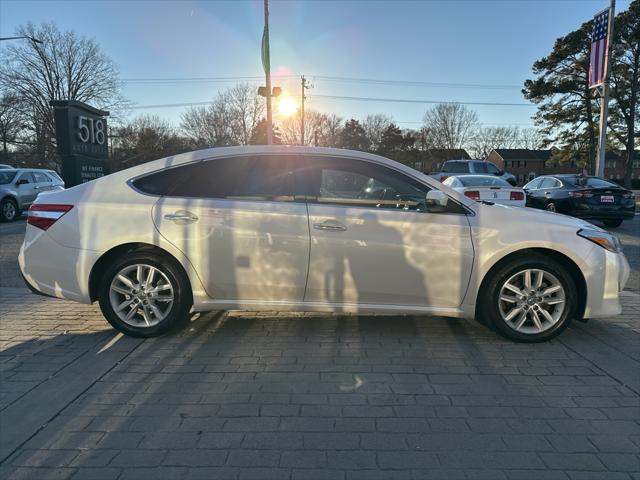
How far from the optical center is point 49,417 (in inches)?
109

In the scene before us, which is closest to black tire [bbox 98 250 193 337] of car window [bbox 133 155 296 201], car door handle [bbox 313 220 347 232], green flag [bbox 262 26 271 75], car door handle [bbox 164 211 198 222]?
car door handle [bbox 164 211 198 222]

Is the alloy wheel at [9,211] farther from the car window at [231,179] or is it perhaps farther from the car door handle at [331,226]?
the car door handle at [331,226]

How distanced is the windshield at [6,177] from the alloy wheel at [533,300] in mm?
15582

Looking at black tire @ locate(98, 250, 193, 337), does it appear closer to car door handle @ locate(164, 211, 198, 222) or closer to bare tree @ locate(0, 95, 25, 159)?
car door handle @ locate(164, 211, 198, 222)

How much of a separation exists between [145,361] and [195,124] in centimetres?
5741

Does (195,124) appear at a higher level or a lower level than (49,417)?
higher

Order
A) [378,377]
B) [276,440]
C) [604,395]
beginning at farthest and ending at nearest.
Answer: [378,377]
[604,395]
[276,440]

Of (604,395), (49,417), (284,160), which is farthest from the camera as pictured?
(284,160)

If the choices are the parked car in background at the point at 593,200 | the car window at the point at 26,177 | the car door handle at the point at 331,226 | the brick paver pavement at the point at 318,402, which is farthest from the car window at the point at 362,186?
the car window at the point at 26,177

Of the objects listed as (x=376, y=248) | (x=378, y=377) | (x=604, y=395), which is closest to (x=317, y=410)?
(x=378, y=377)

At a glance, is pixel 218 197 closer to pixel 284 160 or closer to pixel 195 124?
pixel 284 160

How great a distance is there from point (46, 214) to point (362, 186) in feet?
9.39

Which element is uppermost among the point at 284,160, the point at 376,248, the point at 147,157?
the point at 147,157

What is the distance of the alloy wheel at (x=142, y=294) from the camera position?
398 centimetres
